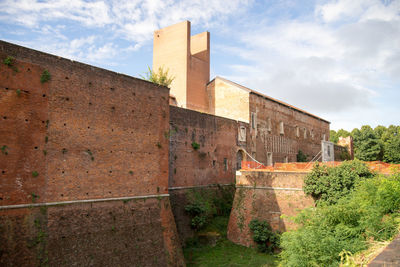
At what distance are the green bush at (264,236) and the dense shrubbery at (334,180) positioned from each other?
2.99 meters

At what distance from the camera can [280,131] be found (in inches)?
1166

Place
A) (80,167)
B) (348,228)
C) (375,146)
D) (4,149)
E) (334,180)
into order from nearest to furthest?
(4,149) < (348,228) < (80,167) < (334,180) < (375,146)

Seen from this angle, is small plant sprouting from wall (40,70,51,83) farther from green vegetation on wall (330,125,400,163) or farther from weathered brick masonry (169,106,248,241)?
green vegetation on wall (330,125,400,163)

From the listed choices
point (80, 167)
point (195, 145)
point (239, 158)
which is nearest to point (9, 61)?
point (80, 167)

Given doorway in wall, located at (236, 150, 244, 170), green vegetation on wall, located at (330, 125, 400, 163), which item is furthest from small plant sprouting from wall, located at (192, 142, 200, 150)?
green vegetation on wall, located at (330, 125, 400, 163)

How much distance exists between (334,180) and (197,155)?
8.29 m

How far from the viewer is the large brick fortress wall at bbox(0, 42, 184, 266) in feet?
30.4

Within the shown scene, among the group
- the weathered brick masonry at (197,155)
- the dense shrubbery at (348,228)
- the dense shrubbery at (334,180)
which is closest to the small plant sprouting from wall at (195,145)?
the weathered brick masonry at (197,155)

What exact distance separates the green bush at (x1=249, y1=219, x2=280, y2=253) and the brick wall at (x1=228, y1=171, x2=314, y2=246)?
0.38 m

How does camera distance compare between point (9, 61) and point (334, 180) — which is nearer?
point (9, 61)

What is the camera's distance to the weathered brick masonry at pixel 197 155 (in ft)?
55.8

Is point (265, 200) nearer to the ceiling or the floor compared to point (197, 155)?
nearer to the floor

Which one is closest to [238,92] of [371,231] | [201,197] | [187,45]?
[187,45]

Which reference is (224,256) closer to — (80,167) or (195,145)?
(195,145)
